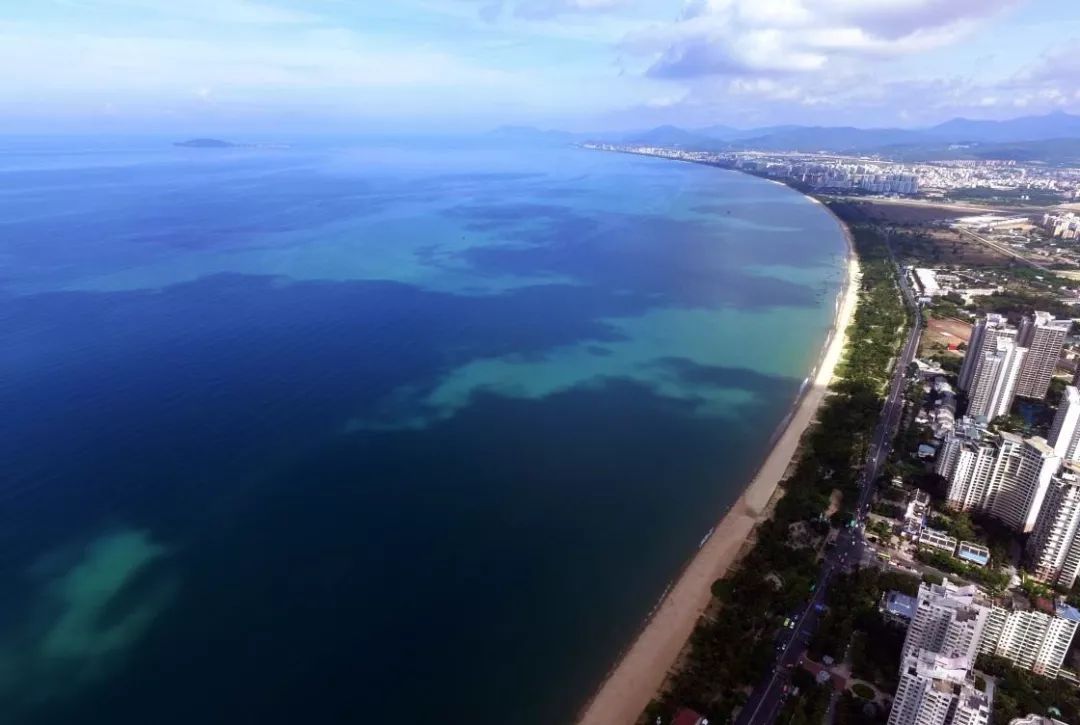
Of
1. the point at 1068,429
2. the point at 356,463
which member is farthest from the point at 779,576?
the point at 356,463

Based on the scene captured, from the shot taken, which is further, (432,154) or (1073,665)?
(432,154)

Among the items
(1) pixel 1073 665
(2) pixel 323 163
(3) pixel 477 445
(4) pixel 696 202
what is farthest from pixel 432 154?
(1) pixel 1073 665

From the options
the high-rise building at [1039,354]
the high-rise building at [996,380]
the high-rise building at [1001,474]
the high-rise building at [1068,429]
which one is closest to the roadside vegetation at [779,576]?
the high-rise building at [1001,474]

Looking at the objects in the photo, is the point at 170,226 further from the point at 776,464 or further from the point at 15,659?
the point at 776,464

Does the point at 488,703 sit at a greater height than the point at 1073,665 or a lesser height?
lesser

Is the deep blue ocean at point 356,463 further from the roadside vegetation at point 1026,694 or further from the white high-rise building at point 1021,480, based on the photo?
the roadside vegetation at point 1026,694

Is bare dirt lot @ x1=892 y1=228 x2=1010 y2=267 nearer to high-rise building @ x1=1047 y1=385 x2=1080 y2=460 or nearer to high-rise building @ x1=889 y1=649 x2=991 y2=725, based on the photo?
high-rise building @ x1=1047 y1=385 x2=1080 y2=460
